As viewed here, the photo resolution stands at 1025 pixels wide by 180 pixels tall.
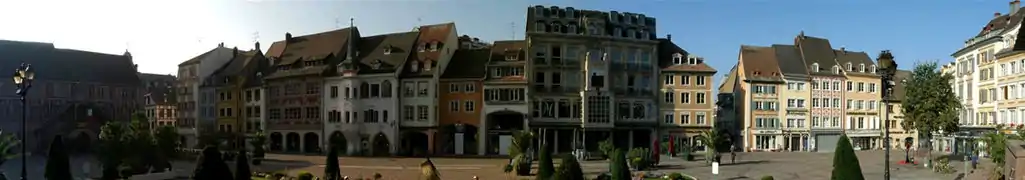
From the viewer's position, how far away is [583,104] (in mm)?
61000

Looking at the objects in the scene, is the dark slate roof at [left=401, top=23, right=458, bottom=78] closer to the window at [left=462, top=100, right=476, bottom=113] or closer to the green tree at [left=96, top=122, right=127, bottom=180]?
the window at [left=462, top=100, right=476, bottom=113]

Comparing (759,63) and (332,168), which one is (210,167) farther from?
(759,63)

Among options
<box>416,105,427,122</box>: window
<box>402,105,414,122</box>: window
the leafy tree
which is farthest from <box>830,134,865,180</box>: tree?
<box>402,105,414,122</box>: window

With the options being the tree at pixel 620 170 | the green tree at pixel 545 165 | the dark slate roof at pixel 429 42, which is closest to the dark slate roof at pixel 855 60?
the dark slate roof at pixel 429 42

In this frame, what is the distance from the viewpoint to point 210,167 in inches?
862

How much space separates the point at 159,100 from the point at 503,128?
33829 mm

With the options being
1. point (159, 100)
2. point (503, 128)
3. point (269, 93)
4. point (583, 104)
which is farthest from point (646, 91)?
point (159, 100)

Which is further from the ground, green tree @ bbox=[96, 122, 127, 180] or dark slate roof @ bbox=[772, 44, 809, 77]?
dark slate roof @ bbox=[772, 44, 809, 77]

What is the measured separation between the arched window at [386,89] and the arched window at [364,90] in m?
1.32

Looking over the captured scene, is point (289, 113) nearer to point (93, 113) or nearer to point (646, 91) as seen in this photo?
point (93, 113)

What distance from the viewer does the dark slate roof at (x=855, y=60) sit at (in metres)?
76.5

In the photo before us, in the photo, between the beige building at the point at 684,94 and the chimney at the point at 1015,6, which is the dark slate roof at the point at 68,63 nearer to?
the beige building at the point at 684,94

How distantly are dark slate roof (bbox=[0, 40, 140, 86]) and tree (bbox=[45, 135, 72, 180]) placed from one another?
38.8 m

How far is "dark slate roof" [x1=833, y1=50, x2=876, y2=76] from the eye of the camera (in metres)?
76.5
